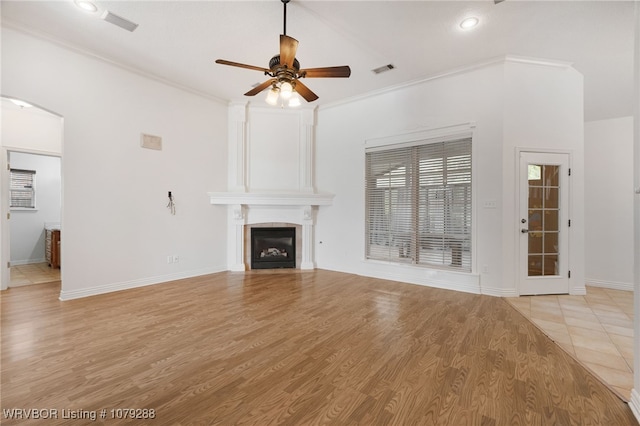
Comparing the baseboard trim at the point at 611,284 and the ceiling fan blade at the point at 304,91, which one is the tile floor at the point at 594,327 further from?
the ceiling fan blade at the point at 304,91

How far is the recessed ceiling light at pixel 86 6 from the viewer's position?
9.02ft

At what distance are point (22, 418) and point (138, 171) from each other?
11.2 feet

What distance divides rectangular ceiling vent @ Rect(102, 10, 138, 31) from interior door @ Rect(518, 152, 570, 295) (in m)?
5.40

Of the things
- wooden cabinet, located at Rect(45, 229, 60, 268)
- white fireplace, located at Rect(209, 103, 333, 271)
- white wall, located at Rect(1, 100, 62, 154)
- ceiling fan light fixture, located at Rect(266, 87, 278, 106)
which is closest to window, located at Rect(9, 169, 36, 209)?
wooden cabinet, located at Rect(45, 229, 60, 268)

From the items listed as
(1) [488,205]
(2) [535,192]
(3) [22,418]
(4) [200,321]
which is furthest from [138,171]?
(2) [535,192]

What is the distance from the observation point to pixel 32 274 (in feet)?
15.8

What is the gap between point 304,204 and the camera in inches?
211

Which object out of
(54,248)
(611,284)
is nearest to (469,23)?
(611,284)

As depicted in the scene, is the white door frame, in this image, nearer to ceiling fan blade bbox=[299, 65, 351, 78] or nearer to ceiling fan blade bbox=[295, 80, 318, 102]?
ceiling fan blade bbox=[299, 65, 351, 78]

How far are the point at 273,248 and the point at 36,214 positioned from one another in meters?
5.35

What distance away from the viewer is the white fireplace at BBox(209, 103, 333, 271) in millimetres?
5312

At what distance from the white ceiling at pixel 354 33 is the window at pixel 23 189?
4.07 m

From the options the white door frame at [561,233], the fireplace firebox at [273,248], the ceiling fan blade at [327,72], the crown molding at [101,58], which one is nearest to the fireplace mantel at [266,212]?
the fireplace firebox at [273,248]

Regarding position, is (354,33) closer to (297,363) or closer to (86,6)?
(86,6)
